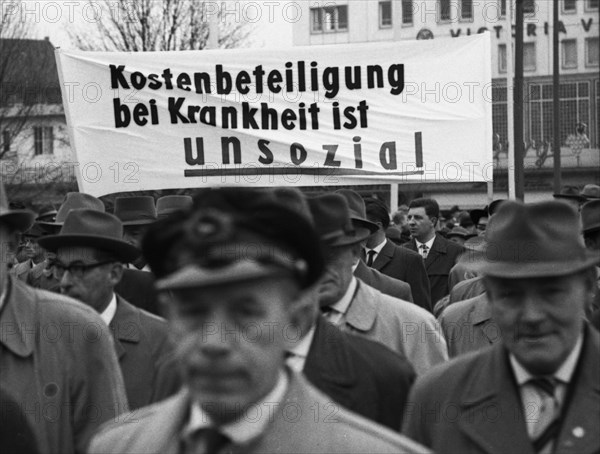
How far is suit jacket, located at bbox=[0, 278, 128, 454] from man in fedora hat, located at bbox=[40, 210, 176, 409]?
0.88 metres

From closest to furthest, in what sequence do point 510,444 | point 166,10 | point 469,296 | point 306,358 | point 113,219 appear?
point 510,444 < point 306,358 < point 113,219 < point 469,296 < point 166,10

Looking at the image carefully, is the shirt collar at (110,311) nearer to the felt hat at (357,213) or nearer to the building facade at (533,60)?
the felt hat at (357,213)

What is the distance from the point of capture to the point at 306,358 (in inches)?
195

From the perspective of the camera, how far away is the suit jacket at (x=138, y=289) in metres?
7.82

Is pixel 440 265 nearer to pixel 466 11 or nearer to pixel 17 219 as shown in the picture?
pixel 17 219

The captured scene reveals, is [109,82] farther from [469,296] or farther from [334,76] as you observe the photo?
[469,296]

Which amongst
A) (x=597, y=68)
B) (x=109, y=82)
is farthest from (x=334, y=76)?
(x=597, y=68)

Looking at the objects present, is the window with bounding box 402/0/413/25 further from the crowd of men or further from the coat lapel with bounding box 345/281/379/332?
the coat lapel with bounding box 345/281/379/332

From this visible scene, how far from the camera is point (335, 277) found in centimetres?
608

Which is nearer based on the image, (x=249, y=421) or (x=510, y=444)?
(x=249, y=421)

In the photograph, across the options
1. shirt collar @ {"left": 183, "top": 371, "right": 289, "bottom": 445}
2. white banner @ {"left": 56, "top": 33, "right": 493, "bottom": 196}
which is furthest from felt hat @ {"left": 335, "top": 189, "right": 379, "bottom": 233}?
shirt collar @ {"left": 183, "top": 371, "right": 289, "bottom": 445}

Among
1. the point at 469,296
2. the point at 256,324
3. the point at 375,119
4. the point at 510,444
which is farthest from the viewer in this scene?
the point at 375,119

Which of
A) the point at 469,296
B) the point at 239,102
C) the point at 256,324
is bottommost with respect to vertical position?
the point at 469,296

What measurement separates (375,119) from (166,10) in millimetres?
22761
